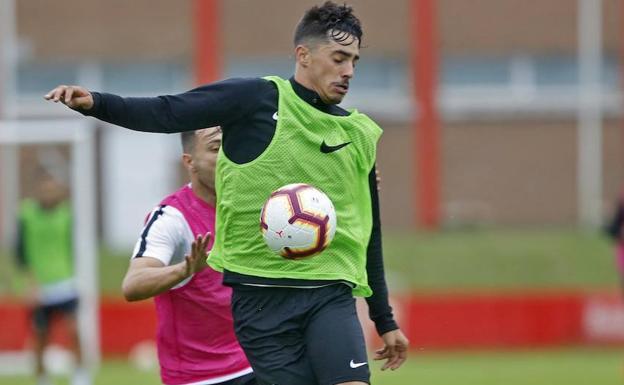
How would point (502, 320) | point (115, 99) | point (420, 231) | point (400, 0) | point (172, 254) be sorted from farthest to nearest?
point (400, 0)
point (420, 231)
point (502, 320)
point (172, 254)
point (115, 99)

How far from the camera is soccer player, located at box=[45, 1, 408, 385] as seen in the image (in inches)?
213

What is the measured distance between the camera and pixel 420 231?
24.2 metres

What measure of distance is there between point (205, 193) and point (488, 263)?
17.0m

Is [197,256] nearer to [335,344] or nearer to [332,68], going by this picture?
[335,344]

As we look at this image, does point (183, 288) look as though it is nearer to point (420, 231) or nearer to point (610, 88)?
point (420, 231)

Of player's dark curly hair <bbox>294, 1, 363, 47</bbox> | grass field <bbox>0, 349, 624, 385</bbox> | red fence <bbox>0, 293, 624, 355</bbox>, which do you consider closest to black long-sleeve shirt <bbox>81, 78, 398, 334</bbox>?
player's dark curly hair <bbox>294, 1, 363, 47</bbox>

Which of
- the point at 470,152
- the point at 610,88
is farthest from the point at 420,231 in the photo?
the point at 610,88

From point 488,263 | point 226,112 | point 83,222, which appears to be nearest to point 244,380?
point 226,112

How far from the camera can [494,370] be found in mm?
14914

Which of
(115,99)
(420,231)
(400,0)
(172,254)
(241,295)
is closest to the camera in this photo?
(115,99)

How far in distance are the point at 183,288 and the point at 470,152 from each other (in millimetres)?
22375

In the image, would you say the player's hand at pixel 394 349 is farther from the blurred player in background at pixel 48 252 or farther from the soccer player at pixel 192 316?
the blurred player in background at pixel 48 252

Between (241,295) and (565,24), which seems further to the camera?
(565,24)

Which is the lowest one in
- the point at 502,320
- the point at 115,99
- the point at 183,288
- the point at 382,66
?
the point at 502,320
